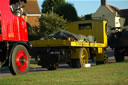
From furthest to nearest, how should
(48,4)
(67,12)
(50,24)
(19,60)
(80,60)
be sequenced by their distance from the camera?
1. (48,4)
2. (67,12)
3. (50,24)
4. (80,60)
5. (19,60)

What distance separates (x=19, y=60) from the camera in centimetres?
1104

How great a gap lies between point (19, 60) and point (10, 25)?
1258 millimetres

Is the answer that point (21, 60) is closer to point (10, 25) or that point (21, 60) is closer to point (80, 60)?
point (10, 25)

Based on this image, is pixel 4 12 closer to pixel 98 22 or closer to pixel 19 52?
pixel 19 52

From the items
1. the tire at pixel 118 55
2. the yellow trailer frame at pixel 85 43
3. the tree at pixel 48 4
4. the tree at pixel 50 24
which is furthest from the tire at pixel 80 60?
the tree at pixel 48 4

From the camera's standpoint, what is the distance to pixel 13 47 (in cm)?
1076

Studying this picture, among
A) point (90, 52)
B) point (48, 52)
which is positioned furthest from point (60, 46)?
point (90, 52)

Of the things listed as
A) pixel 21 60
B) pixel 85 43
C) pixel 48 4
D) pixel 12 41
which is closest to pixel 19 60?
pixel 21 60

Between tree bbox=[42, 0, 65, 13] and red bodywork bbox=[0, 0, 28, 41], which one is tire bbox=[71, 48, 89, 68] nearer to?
red bodywork bbox=[0, 0, 28, 41]

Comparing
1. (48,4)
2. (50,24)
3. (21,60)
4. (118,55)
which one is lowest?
(118,55)

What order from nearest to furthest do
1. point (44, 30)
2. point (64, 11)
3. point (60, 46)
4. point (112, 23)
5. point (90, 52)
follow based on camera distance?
1. point (60, 46)
2. point (90, 52)
3. point (44, 30)
4. point (64, 11)
5. point (112, 23)

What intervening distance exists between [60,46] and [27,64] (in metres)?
4.00

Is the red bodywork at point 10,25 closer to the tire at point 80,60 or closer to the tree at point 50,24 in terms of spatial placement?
the tire at point 80,60

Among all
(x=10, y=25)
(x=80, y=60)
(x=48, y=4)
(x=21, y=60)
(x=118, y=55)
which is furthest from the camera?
(x=48, y=4)
